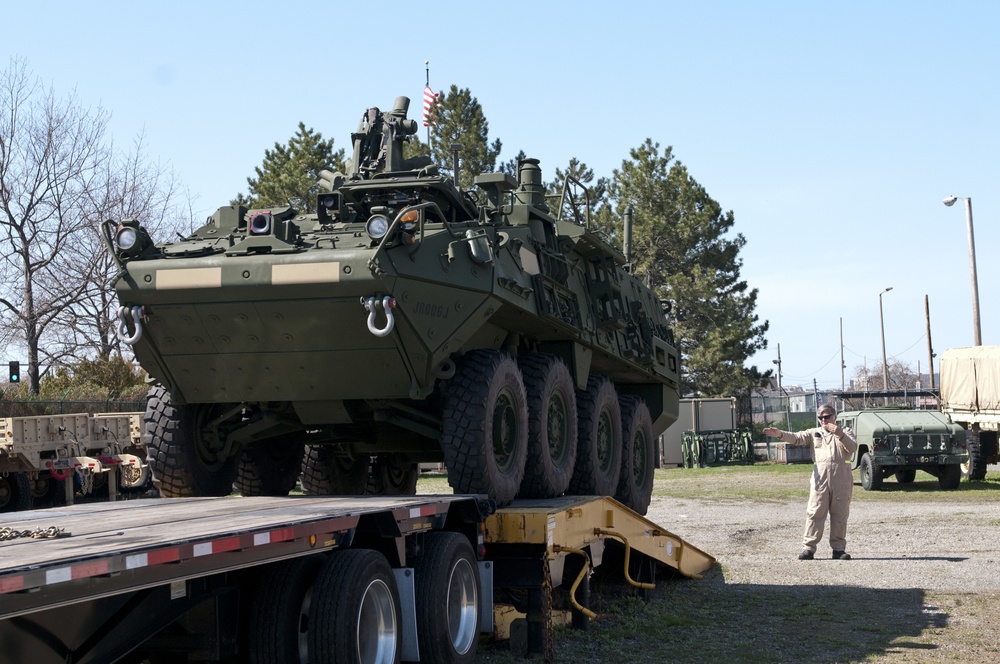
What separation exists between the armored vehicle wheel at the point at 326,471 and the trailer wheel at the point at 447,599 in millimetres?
3383

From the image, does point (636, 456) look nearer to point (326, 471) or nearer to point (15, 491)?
point (326, 471)

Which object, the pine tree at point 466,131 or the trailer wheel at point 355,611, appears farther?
the pine tree at point 466,131

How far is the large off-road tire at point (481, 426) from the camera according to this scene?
788 centimetres

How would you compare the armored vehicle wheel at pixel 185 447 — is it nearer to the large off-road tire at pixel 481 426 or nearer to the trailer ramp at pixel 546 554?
the large off-road tire at pixel 481 426

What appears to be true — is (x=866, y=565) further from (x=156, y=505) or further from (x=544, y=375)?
(x=156, y=505)

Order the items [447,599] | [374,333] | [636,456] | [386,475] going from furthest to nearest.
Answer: [636,456] → [386,475] → [374,333] → [447,599]

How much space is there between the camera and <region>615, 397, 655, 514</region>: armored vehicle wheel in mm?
11727

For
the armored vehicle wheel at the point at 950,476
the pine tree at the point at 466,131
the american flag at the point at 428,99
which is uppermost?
the pine tree at the point at 466,131

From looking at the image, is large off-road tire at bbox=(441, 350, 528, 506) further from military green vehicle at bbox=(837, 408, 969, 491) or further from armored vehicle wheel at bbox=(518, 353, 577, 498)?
military green vehicle at bbox=(837, 408, 969, 491)

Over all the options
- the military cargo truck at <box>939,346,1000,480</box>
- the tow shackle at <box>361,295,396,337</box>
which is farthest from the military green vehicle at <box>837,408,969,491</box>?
the tow shackle at <box>361,295,396,337</box>

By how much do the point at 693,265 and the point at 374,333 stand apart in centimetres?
3498

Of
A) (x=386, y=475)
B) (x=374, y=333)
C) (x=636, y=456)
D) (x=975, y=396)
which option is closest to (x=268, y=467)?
(x=386, y=475)

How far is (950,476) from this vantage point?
72.5 ft

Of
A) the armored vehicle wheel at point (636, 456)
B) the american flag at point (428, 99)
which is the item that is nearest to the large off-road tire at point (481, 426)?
the armored vehicle wheel at point (636, 456)
